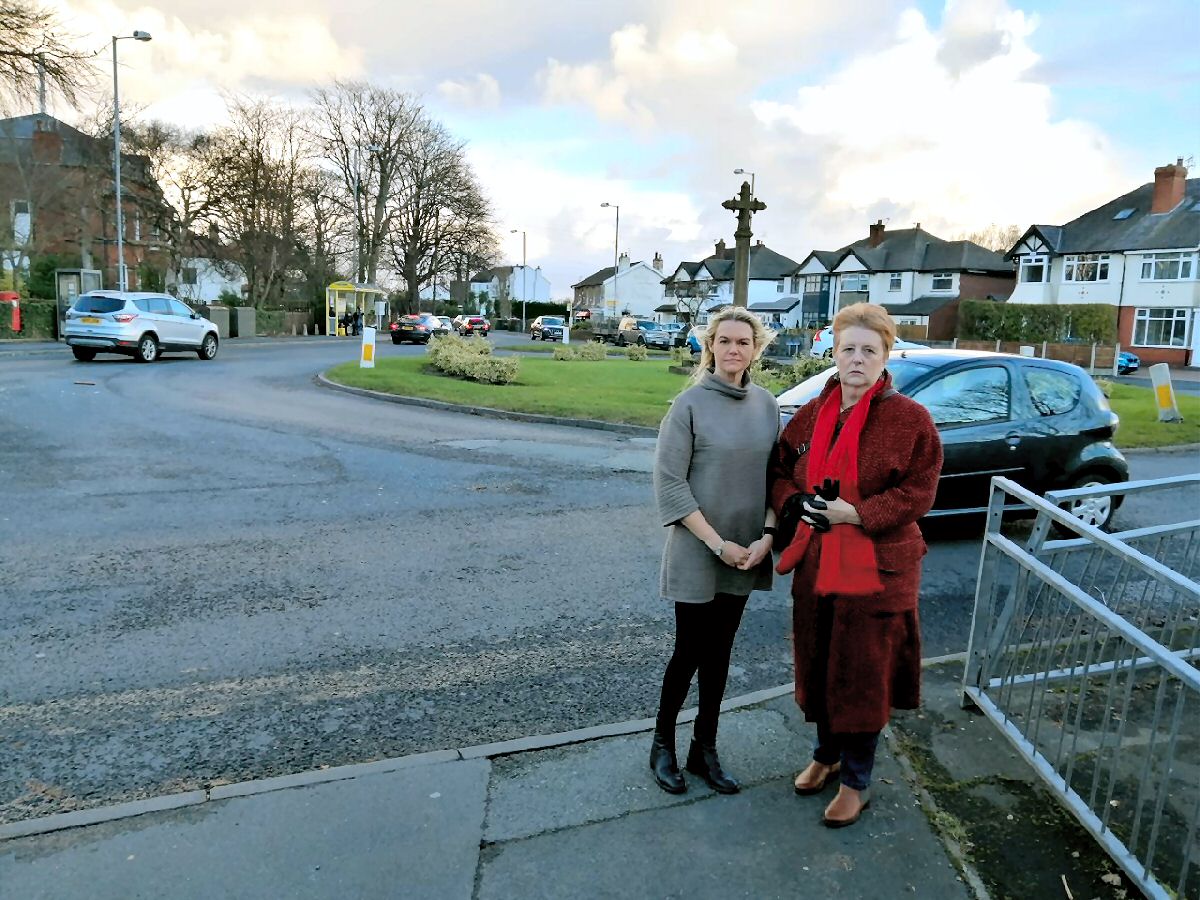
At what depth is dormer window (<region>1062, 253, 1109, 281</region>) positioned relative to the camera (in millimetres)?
51750

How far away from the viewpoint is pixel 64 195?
40031 millimetres

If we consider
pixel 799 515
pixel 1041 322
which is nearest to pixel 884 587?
pixel 799 515

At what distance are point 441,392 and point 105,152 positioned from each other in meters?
32.1

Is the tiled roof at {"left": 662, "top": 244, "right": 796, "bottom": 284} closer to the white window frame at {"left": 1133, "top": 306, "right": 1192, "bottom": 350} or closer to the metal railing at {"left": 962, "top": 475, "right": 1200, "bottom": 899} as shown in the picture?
the white window frame at {"left": 1133, "top": 306, "right": 1192, "bottom": 350}

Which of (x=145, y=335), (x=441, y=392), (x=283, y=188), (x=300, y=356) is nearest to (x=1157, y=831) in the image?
(x=441, y=392)

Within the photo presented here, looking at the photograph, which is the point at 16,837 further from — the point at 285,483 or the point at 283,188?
the point at 283,188

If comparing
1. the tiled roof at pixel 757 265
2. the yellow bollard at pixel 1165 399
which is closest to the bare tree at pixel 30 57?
the yellow bollard at pixel 1165 399

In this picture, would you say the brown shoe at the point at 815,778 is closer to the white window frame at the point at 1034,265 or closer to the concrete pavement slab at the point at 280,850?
the concrete pavement slab at the point at 280,850

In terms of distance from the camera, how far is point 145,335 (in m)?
23.4

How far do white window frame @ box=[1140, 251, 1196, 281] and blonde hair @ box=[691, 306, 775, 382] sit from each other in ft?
175

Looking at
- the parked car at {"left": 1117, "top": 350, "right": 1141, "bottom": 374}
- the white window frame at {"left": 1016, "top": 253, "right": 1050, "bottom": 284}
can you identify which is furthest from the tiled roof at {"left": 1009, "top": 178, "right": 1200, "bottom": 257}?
the parked car at {"left": 1117, "top": 350, "right": 1141, "bottom": 374}

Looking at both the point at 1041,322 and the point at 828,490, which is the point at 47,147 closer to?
the point at 1041,322

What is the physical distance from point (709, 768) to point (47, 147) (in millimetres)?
54526

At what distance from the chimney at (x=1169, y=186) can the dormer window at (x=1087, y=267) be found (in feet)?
11.9
